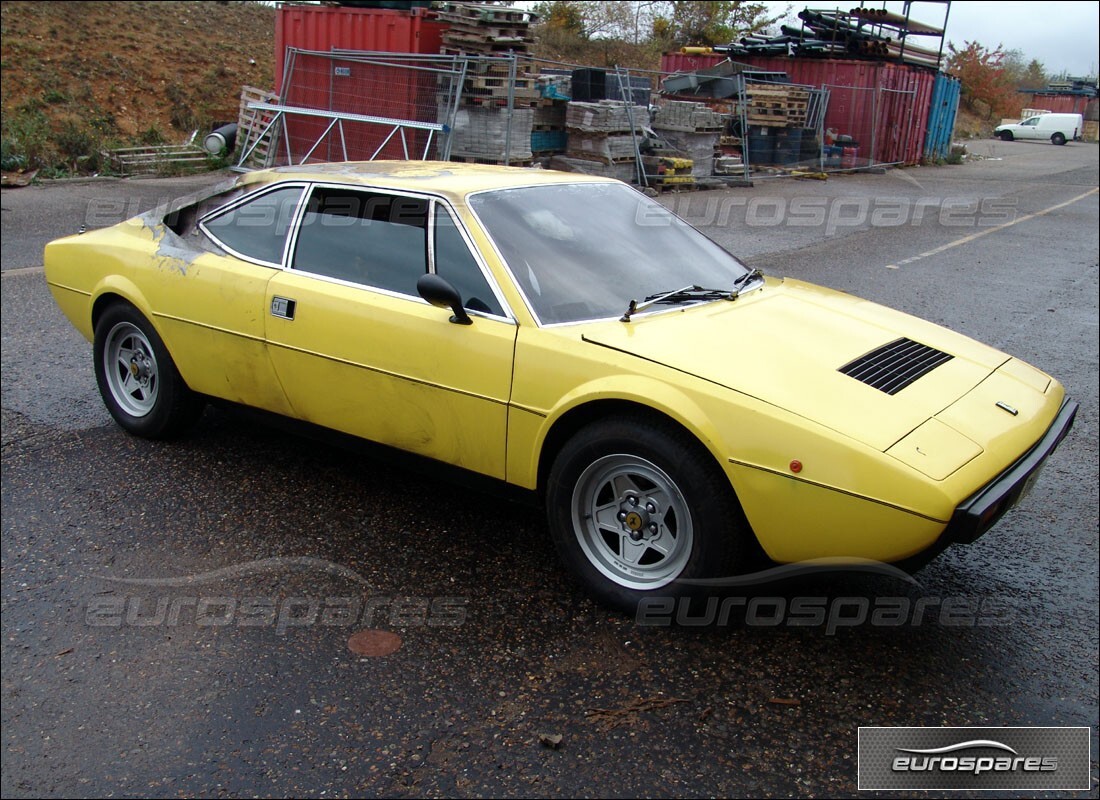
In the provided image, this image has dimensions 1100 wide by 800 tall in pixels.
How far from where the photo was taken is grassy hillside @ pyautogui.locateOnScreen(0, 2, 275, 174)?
54.0 ft

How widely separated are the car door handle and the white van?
2213 inches

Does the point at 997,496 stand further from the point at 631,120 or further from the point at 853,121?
the point at 853,121

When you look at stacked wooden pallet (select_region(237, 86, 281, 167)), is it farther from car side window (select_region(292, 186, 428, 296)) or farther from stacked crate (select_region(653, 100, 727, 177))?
car side window (select_region(292, 186, 428, 296))

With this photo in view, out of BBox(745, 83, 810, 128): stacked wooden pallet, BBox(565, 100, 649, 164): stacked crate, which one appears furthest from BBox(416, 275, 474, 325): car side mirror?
BBox(745, 83, 810, 128): stacked wooden pallet

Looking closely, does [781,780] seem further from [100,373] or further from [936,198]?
[936,198]

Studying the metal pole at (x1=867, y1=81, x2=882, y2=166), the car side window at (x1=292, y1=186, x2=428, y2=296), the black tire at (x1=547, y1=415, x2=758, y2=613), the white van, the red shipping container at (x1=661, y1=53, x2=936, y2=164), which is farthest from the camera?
the white van

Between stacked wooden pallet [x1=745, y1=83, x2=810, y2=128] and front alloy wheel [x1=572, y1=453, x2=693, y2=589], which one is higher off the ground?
stacked wooden pallet [x1=745, y1=83, x2=810, y2=128]

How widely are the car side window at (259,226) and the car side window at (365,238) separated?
0.36 ft

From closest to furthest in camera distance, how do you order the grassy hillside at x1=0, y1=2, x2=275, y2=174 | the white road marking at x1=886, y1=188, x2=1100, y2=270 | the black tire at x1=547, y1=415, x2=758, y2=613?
the black tire at x1=547, y1=415, x2=758, y2=613
the white road marking at x1=886, y1=188, x2=1100, y2=270
the grassy hillside at x1=0, y1=2, x2=275, y2=174

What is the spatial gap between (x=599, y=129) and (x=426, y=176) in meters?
11.8

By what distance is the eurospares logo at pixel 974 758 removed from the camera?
8.80ft

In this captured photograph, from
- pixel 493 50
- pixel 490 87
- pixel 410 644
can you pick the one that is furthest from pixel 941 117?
pixel 410 644

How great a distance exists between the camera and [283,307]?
4.07 m

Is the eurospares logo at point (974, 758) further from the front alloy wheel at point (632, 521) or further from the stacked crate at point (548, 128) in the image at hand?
the stacked crate at point (548, 128)
